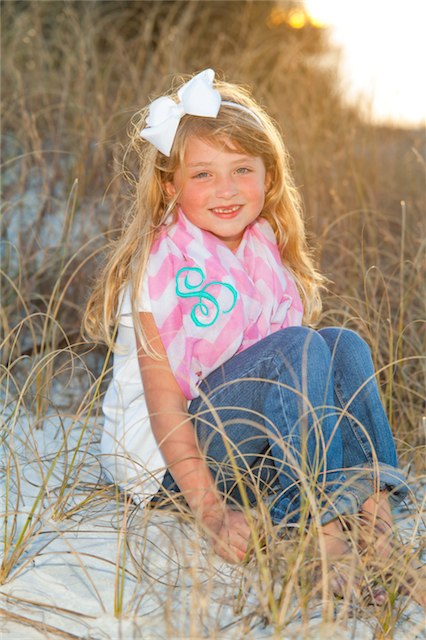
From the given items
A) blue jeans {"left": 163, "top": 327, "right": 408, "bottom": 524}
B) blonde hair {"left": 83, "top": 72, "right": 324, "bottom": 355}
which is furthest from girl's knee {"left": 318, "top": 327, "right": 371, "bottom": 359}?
blonde hair {"left": 83, "top": 72, "right": 324, "bottom": 355}

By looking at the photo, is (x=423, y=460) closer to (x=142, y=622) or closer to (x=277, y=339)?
(x=277, y=339)

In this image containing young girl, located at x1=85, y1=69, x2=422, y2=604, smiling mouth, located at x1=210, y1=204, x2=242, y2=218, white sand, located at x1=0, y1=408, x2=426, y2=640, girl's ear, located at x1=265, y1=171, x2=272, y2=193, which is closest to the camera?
white sand, located at x1=0, y1=408, x2=426, y2=640

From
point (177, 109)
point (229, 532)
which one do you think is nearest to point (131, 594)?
point (229, 532)

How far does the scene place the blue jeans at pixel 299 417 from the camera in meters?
1.64

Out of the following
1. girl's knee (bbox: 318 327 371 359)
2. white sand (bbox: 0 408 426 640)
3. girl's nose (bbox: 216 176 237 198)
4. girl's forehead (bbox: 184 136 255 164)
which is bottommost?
white sand (bbox: 0 408 426 640)

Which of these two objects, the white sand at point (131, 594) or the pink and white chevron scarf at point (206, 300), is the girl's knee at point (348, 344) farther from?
the white sand at point (131, 594)

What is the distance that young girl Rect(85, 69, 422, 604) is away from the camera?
1673 millimetres

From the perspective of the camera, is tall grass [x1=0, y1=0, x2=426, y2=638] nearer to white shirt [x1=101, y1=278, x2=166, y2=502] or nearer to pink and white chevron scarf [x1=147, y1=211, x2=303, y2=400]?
white shirt [x1=101, y1=278, x2=166, y2=502]

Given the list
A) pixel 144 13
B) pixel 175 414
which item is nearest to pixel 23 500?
pixel 175 414

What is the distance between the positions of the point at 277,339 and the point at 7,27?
333 centimetres

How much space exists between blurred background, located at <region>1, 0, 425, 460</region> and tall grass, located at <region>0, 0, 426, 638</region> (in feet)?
0.05

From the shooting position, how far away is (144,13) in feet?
17.1

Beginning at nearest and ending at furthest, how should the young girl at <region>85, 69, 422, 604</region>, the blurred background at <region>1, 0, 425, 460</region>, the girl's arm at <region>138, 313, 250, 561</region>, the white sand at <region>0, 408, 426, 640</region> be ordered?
the white sand at <region>0, 408, 426, 640</region> < the girl's arm at <region>138, 313, 250, 561</region> < the young girl at <region>85, 69, 422, 604</region> < the blurred background at <region>1, 0, 425, 460</region>

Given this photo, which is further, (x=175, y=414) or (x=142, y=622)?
(x=175, y=414)
